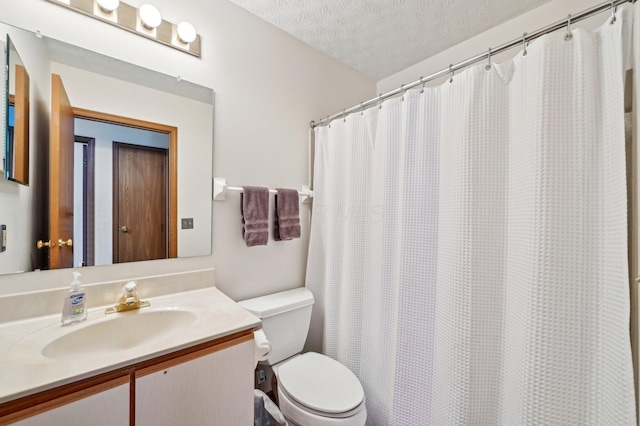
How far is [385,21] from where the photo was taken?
59.5 inches

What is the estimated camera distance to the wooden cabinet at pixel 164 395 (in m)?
0.63

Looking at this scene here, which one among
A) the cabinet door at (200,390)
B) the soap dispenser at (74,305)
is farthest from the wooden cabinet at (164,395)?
the soap dispenser at (74,305)

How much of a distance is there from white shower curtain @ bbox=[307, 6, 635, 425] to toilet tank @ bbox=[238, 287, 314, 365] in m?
0.26

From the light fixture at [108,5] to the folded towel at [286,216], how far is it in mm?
1088

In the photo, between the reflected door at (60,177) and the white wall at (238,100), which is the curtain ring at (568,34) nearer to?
the white wall at (238,100)

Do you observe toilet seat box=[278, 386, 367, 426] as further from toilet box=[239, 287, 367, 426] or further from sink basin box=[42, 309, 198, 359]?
sink basin box=[42, 309, 198, 359]

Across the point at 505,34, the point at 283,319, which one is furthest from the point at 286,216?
the point at 505,34

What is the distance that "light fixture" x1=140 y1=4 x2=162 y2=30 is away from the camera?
3.72ft

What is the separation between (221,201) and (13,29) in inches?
38.1

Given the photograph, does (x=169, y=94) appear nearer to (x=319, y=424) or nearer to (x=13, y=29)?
(x=13, y=29)

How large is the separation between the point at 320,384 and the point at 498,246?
3.38 feet

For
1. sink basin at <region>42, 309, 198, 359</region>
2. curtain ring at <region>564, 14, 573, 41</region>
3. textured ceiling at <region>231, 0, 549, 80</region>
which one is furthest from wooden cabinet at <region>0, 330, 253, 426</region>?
textured ceiling at <region>231, 0, 549, 80</region>

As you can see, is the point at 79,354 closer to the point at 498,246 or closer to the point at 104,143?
the point at 104,143

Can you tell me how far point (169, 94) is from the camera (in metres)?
1.26
